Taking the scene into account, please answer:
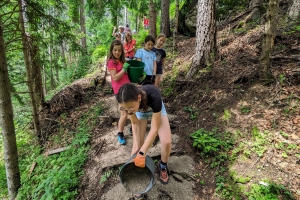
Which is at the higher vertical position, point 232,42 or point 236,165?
point 232,42

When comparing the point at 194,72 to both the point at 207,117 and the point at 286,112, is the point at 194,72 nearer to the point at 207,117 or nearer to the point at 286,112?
the point at 207,117

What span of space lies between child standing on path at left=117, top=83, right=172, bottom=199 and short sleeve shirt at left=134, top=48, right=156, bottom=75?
4.95 feet

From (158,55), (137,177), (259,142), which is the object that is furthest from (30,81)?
(259,142)

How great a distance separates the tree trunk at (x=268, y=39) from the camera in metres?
3.17

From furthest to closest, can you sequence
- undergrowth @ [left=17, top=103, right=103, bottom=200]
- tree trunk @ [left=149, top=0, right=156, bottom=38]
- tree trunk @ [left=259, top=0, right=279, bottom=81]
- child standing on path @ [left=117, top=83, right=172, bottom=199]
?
tree trunk @ [left=149, top=0, right=156, bottom=38] → tree trunk @ [left=259, top=0, right=279, bottom=81] → undergrowth @ [left=17, top=103, right=103, bottom=200] → child standing on path @ [left=117, top=83, right=172, bottom=199]

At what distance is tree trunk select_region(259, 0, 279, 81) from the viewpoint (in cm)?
317

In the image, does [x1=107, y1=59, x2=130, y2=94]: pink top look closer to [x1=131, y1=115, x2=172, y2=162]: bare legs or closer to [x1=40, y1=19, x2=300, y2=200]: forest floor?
[x1=131, y1=115, x2=172, y2=162]: bare legs

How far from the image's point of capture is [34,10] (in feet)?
13.0

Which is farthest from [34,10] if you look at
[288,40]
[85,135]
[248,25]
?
[248,25]

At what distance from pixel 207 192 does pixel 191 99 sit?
2.34m

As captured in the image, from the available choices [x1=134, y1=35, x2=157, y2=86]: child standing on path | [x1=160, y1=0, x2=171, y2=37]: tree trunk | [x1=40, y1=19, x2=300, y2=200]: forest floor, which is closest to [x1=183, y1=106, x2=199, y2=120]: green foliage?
[x1=40, y1=19, x2=300, y2=200]: forest floor

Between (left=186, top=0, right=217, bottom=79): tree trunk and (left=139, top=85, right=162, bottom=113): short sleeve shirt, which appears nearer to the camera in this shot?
(left=139, top=85, right=162, bottom=113): short sleeve shirt

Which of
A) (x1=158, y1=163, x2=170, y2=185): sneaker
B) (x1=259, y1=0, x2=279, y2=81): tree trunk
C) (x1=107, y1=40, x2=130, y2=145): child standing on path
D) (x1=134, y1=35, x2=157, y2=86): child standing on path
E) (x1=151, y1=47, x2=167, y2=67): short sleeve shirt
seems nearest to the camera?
(x1=158, y1=163, x2=170, y2=185): sneaker

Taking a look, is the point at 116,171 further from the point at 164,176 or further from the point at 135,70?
the point at 135,70
